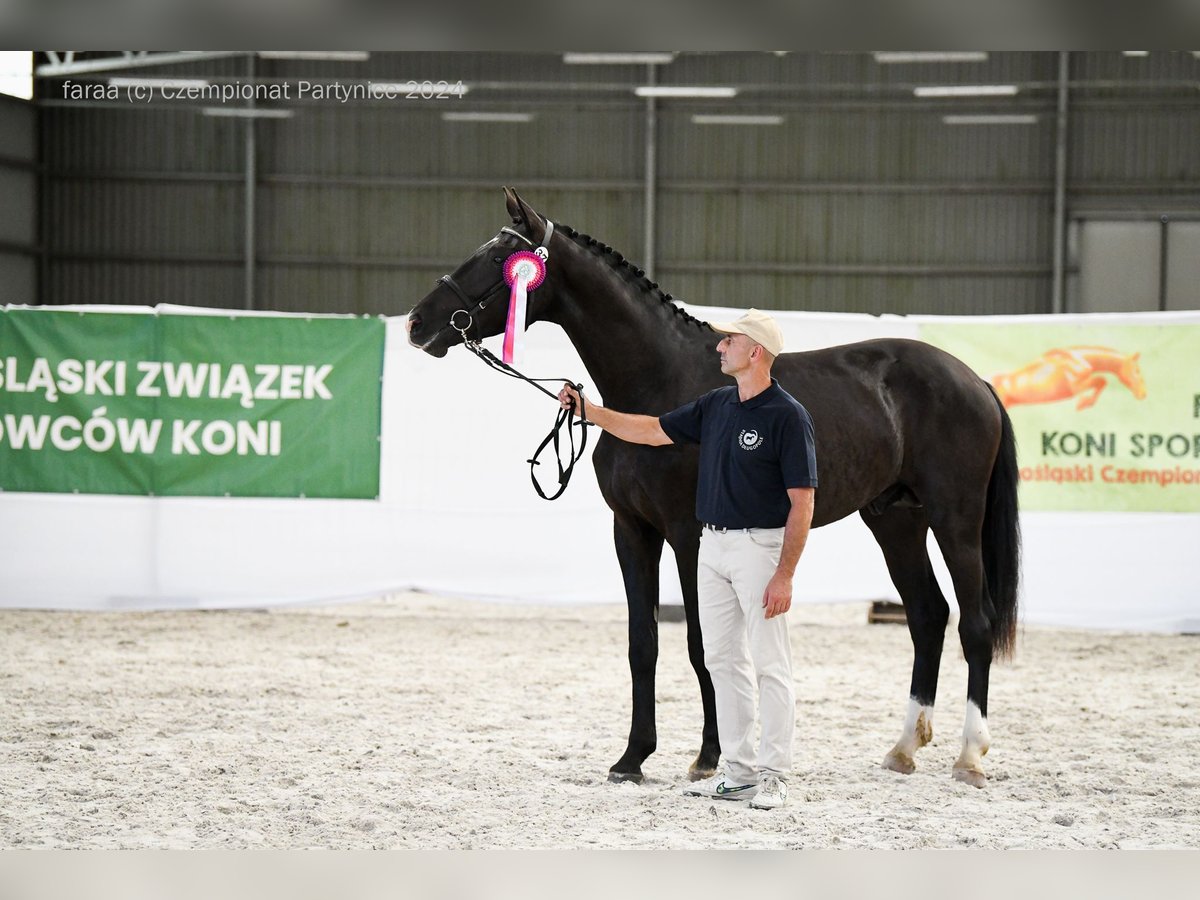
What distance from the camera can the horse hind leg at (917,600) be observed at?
4.55m

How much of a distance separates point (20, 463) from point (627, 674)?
15.1 ft

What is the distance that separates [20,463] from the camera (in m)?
8.09

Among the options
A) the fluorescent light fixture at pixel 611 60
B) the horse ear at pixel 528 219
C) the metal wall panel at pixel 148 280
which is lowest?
the horse ear at pixel 528 219

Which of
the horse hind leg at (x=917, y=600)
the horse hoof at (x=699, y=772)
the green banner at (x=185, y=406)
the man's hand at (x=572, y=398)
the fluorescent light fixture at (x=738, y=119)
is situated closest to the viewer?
the man's hand at (x=572, y=398)

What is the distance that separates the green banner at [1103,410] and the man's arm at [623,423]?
4698 millimetres

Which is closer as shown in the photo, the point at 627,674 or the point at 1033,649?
the point at 627,674

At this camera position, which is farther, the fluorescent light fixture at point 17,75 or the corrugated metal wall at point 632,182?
the corrugated metal wall at point 632,182

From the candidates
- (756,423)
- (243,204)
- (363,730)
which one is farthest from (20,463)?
(243,204)

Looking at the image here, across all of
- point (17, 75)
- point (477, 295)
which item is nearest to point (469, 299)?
point (477, 295)

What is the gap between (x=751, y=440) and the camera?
11.8ft

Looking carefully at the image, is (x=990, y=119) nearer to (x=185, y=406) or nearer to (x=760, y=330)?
(x=185, y=406)

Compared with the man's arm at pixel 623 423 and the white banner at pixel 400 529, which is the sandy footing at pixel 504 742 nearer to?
the white banner at pixel 400 529

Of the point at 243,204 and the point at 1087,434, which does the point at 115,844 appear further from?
the point at 243,204

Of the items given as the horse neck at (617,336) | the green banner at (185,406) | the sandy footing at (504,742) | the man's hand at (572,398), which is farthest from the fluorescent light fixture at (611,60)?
the man's hand at (572,398)
